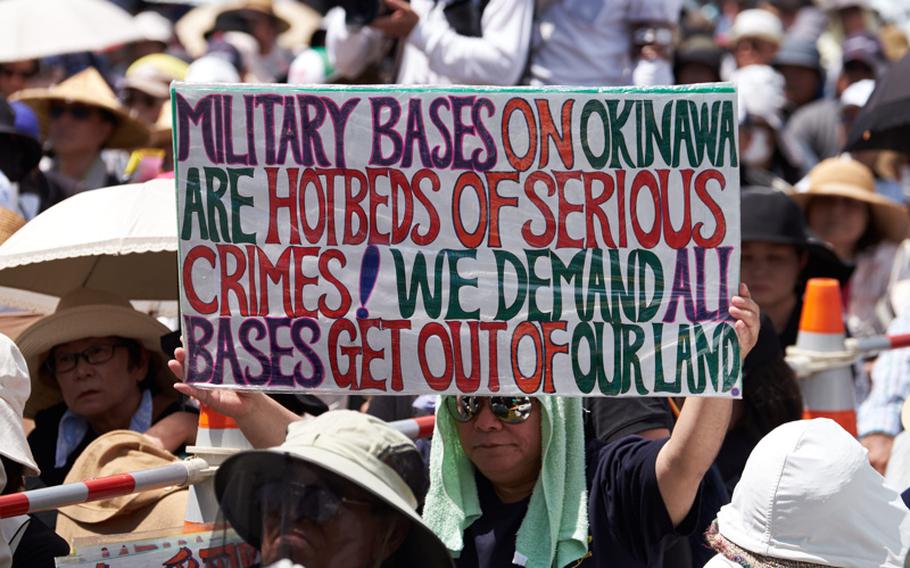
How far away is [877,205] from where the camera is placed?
9.32m

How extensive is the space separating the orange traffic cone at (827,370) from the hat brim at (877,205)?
298cm

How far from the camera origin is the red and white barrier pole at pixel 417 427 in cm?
473

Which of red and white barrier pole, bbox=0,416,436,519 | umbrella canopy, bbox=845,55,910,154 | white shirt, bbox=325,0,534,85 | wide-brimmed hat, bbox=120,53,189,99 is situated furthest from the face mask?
red and white barrier pole, bbox=0,416,436,519

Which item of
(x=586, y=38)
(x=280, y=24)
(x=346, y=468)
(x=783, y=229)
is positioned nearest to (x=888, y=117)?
(x=783, y=229)

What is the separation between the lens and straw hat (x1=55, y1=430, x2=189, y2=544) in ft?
15.9

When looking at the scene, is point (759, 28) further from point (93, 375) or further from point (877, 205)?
point (93, 375)

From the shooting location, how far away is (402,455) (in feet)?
10.8

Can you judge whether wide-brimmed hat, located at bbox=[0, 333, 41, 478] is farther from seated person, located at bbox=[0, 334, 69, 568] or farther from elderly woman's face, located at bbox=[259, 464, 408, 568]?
elderly woman's face, located at bbox=[259, 464, 408, 568]

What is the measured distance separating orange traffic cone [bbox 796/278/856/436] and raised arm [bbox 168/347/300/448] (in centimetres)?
259

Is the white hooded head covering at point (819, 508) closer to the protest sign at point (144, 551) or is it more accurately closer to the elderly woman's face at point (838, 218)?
the protest sign at point (144, 551)

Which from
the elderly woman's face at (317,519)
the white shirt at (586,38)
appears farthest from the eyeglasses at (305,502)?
the white shirt at (586,38)

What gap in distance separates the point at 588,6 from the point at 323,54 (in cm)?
199

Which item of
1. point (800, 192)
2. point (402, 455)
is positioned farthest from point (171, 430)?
point (800, 192)

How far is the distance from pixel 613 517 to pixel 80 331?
89.6 inches
